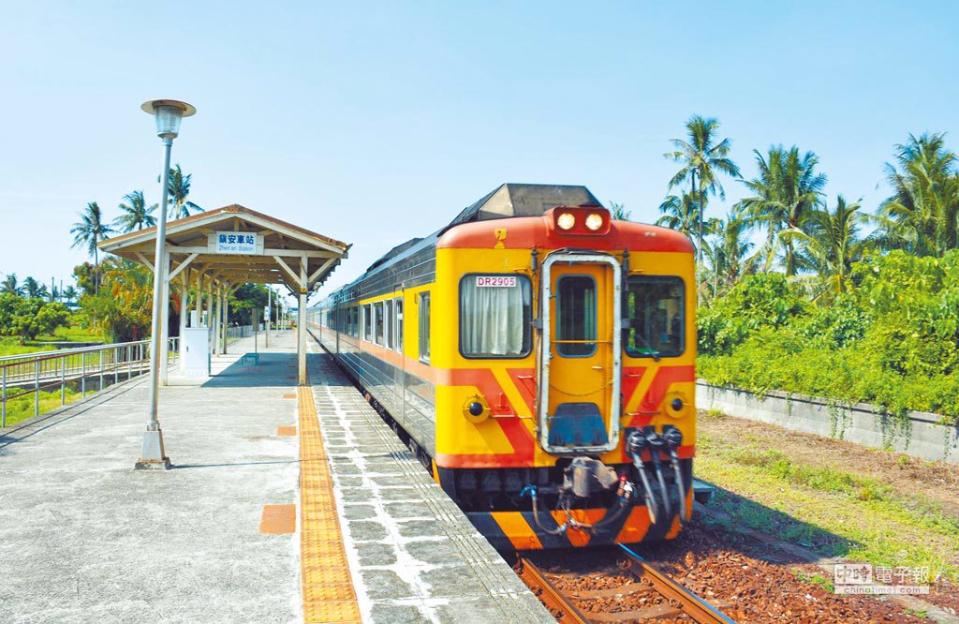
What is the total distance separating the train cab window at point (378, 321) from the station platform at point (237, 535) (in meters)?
1.43

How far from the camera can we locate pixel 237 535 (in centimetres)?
535

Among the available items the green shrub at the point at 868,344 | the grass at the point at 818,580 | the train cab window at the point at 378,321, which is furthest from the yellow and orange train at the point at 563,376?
the green shrub at the point at 868,344

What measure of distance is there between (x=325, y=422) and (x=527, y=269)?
5.78 meters

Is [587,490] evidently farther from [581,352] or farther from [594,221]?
[594,221]

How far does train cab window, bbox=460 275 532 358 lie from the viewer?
5.97m

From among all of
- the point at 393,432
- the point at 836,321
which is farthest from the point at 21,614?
the point at 836,321

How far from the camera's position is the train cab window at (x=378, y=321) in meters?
10.3

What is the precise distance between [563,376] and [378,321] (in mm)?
5088

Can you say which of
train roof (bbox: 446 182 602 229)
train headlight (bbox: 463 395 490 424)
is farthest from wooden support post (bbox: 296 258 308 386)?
train headlight (bbox: 463 395 490 424)

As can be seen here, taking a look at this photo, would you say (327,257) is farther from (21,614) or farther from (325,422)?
(21,614)

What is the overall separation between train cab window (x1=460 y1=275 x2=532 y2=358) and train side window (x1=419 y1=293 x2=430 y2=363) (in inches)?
29.7

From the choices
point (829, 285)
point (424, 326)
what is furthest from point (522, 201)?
point (829, 285)

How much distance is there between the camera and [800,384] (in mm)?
12664

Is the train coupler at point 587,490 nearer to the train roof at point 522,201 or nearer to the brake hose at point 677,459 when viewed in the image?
the brake hose at point 677,459
